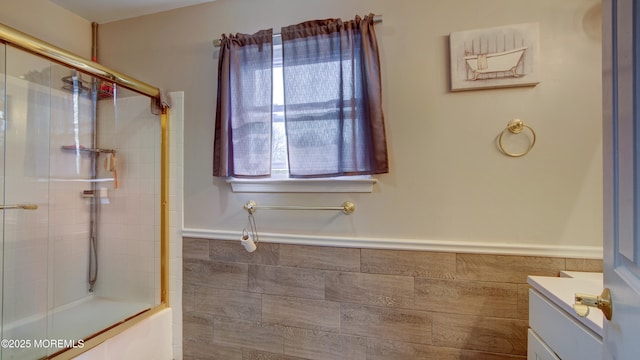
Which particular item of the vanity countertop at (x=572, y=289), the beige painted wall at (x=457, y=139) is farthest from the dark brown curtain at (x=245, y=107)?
the vanity countertop at (x=572, y=289)

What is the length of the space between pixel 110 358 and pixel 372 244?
1519 millimetres

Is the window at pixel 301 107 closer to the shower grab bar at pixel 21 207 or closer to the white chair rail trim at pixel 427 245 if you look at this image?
the white chair rail trim at pixel 427 245

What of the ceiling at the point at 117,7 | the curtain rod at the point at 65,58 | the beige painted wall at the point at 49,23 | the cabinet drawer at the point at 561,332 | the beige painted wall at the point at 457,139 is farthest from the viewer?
the ceiling at the point at 117,7

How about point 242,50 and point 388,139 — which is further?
point 242,50

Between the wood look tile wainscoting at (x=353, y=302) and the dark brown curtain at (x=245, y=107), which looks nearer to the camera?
the wood look tile wainscoting at (x=353, y=302)

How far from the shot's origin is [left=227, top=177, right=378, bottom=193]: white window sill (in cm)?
151

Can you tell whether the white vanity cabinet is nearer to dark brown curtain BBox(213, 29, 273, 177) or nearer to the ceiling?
dark brown curtain BBox(213, 29, 273, 177)

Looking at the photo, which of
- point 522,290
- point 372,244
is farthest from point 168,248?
point 522,290

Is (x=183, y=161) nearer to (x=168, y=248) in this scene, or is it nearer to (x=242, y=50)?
(x=168, y=248)

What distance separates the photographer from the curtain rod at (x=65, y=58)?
3.68ft

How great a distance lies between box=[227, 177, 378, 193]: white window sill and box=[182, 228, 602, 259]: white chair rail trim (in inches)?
10.3

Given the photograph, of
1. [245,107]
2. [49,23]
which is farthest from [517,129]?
[49,23]

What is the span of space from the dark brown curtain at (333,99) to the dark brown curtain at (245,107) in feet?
0.46

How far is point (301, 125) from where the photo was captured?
153 centimetres
